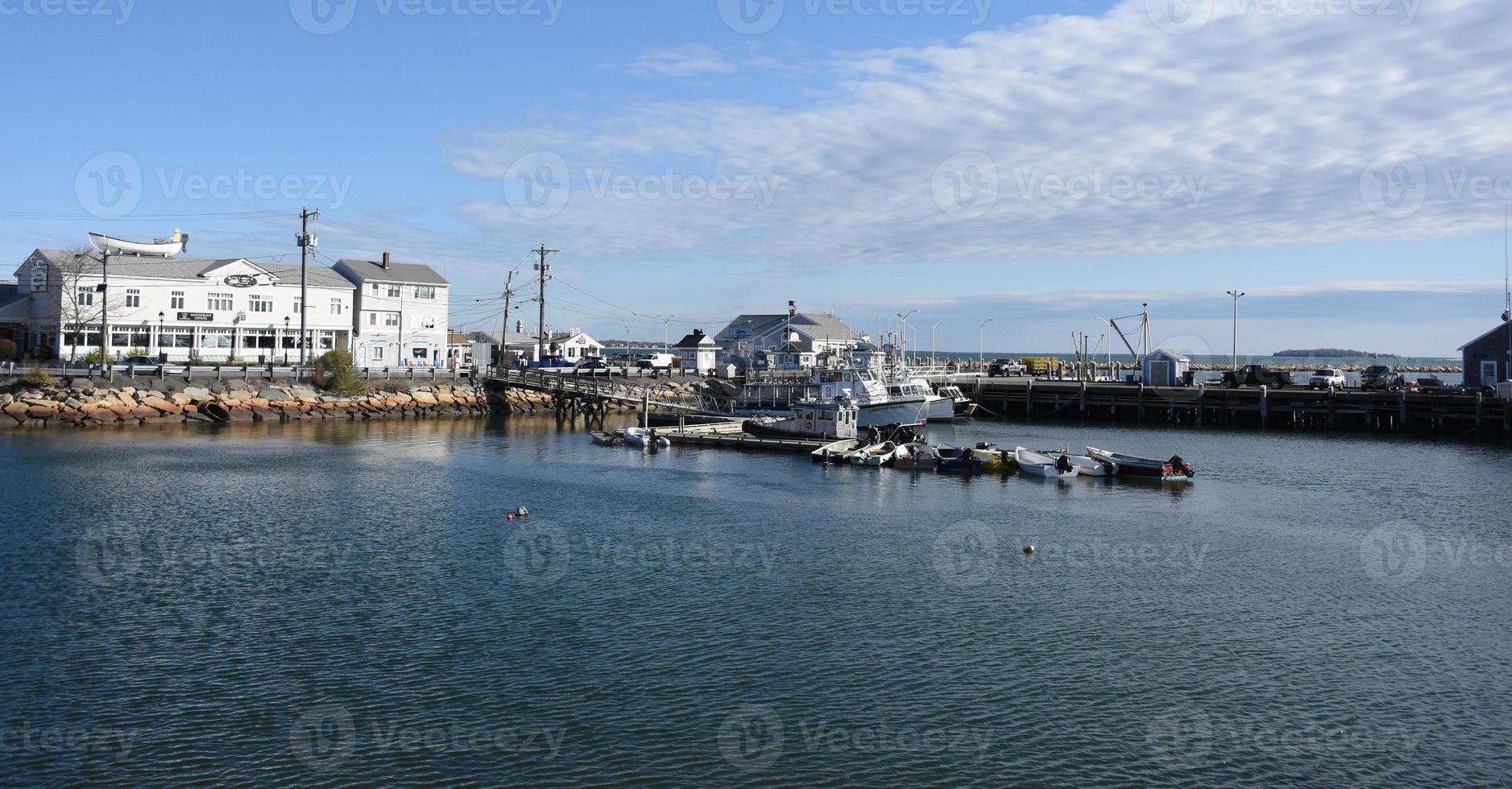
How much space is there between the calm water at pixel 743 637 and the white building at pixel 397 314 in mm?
46355

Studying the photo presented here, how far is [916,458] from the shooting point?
45.3 m

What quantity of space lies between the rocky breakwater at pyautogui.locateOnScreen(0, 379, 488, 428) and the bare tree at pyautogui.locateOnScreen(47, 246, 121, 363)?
11652 mm

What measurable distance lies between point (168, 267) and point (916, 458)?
58.3 metres

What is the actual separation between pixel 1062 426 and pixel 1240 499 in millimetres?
35952

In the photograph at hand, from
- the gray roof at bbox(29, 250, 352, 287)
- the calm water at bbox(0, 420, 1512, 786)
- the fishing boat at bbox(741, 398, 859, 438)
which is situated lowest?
the calm water at bbox(0, 420, 1512, 786)

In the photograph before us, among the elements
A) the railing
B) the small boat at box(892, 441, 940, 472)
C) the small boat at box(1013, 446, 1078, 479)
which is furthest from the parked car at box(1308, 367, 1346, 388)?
the small boat at box(892, 441, 940, 472)

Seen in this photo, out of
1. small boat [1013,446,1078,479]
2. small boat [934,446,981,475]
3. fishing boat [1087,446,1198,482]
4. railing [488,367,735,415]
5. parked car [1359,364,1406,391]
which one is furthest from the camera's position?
parked car [1359,364,1406,391]

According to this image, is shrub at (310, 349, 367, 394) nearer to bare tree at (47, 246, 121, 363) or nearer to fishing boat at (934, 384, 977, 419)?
bare tree at (47, 246, 121, 363)

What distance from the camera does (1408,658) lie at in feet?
61.5

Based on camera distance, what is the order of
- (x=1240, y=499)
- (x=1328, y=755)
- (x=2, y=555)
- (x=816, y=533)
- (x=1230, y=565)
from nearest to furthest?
1. (x=1328, y=755)
2. (x=2, y=555)
3. (x=1230, y=565)
4. (x=816, y=533)
5. (x=1240, y=499)

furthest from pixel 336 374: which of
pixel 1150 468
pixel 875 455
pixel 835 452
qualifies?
pixel 1150 468

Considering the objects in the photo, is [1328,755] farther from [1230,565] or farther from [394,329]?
[394,329]

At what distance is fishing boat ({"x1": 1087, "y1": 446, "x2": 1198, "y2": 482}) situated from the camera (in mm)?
40875

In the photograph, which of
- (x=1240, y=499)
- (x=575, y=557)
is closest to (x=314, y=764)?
(x=575, y=557)
